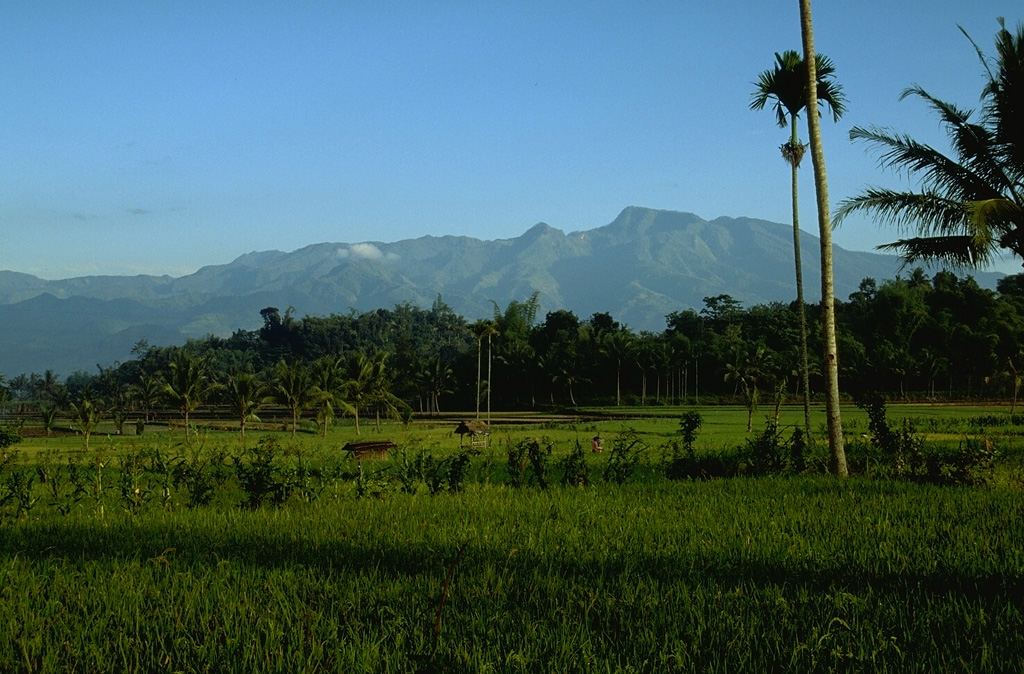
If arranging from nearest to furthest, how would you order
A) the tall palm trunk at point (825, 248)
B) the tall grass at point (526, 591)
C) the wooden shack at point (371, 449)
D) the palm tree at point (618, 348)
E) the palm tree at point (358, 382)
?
the tall grass at point (526, 591)
the tall palm trunk at point (825, 248)
the wooden shack at point (371, 449)
the palm tree at point (358, 382)
the palm tree at point (618, 348)

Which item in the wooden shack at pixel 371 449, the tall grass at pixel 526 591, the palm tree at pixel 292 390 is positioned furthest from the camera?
the palm tree at pixel 292 390

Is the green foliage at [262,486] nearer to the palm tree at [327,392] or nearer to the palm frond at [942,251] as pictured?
the palm frond at [942,251]

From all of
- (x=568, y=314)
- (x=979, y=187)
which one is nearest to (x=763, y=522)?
(x=979, y=187)

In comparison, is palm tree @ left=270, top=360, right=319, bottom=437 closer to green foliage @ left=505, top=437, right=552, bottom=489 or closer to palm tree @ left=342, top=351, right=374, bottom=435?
palm tree @ left=342, top=351, right=374, bottom=435

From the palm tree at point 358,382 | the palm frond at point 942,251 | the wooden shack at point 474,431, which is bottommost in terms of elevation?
the wooden shack at point 474,431

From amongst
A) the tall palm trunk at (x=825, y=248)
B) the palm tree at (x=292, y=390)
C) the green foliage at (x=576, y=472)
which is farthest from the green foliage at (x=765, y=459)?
the palm tree at (x=292, y=390)

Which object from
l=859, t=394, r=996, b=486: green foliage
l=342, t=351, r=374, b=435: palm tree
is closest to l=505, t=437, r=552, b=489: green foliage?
l=859, t=394, r=996, b=486: green foliage

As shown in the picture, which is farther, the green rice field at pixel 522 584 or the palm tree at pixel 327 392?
the palm tree at pixel 327 392

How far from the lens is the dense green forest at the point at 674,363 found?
51.6 m

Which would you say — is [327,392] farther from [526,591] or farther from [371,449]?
[526,591]

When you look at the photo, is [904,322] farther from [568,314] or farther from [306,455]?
[306,455]

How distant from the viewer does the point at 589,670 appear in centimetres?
327

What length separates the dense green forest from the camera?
51.6m

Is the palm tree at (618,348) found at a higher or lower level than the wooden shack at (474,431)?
higher
